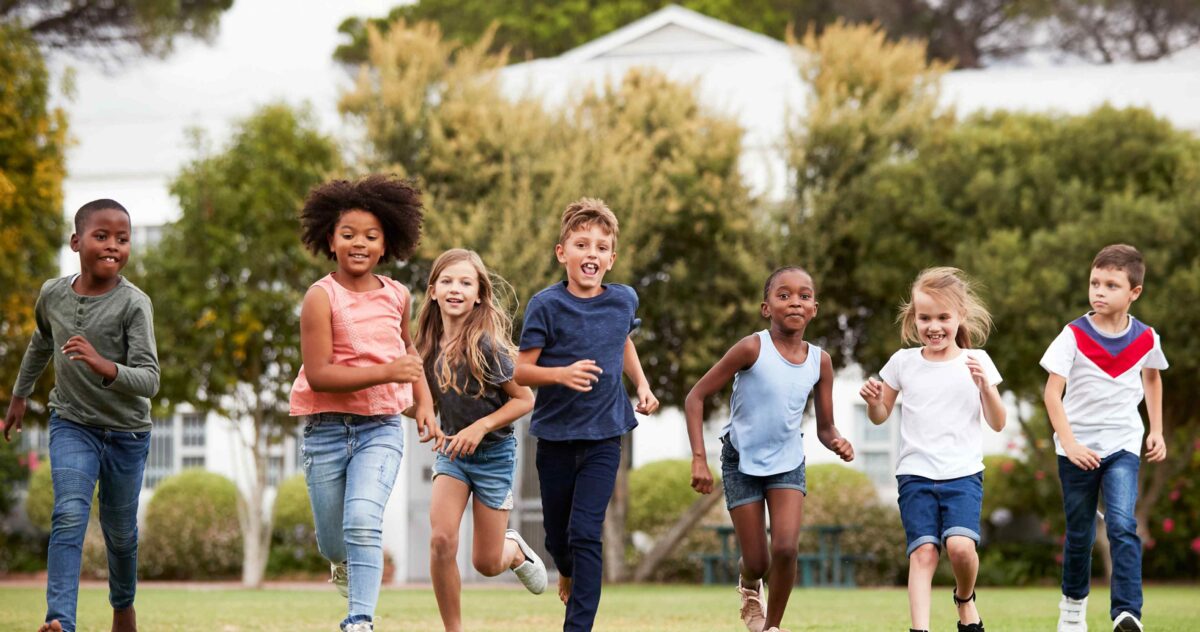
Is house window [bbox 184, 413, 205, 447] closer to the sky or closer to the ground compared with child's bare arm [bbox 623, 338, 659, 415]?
closer to the ground

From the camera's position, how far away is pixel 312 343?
6.26 metres

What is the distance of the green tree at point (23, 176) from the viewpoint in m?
17.0

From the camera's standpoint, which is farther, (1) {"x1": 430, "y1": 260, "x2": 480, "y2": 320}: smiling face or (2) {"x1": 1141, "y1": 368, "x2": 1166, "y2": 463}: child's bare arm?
(2) {"x1": 1141, "y1": 368, "x2": 1166, "y2": 463}: child's bare arm

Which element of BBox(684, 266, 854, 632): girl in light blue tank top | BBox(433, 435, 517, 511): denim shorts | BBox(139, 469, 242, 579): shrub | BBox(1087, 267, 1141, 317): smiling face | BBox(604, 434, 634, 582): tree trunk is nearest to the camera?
BBox(433, 435, 517, 511): denim shorts

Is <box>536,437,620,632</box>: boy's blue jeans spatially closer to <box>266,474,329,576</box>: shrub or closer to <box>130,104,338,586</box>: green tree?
<box>130,104,338,586</box>: green tree

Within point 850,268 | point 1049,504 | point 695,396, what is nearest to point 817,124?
point 850,268

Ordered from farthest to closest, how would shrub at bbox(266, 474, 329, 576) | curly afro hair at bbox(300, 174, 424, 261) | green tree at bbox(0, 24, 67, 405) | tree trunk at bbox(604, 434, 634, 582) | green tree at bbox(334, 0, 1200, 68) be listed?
green tree at bbox(334, 0, 1200, 68), shrub at bbox(266, 474, 329, 576), tree trunk at bbox(604, 434, 634, 582), green tree at bbox(0, 24, 67, 405), curly afro hair at bbox(300, 174, 424, 261)

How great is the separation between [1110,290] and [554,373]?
3288 millimetres

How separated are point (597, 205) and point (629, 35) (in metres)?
20.4

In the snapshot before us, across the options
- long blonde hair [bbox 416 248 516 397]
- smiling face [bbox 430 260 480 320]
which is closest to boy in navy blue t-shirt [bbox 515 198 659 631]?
long blonde hair [bbox 416 248 516 397]

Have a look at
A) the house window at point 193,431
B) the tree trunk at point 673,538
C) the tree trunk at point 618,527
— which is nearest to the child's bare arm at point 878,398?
the tree trunk at point 618,527

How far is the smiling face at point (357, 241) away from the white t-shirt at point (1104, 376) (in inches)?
146

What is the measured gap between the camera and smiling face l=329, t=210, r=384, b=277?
6527 millimetres

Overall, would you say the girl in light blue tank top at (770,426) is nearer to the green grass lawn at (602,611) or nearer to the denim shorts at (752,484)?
the denim shorts at (752,484)
